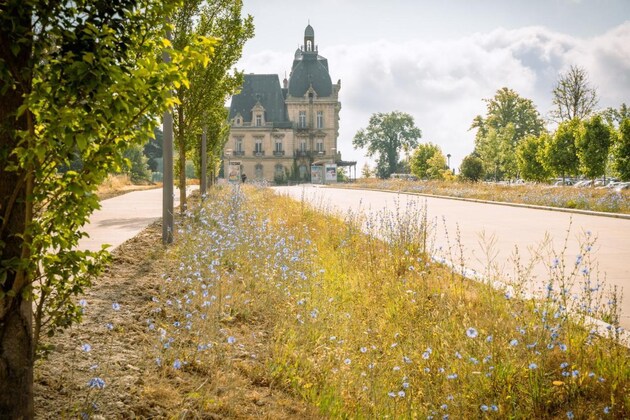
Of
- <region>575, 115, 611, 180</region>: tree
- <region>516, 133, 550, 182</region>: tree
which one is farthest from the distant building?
<region>575, 115, 611, 180</region>: tree

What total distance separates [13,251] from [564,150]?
46.2m

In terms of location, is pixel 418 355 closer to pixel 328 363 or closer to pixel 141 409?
pixel 328 363

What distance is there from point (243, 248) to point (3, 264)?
6.14 m

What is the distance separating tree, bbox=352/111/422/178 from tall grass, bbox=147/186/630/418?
10501 cm

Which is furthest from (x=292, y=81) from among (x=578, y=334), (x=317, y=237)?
(x=578, y=334)

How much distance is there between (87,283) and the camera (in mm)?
3281

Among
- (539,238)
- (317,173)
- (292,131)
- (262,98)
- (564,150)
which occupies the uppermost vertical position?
(262,98)

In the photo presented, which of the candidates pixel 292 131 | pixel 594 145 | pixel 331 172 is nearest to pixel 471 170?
pixel 594 145

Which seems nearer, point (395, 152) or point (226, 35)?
point (226, 35)

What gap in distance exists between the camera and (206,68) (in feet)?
47.4

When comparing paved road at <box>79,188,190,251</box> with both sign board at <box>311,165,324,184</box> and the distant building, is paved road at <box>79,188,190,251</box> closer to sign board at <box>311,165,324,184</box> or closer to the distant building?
sign board at <box>311,165,324,184</box>

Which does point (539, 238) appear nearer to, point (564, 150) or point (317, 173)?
point (564, 150)

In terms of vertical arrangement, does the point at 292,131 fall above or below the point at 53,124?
above

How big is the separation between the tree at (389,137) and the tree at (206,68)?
95.4m
